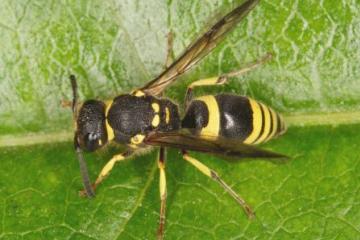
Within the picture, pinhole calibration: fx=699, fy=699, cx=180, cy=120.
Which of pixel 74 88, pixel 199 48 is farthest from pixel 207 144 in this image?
pixel 74 88

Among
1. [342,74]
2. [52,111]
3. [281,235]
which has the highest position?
[342,74]

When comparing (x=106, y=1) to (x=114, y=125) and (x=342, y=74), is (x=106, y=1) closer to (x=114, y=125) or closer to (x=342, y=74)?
(x=114, y=125)

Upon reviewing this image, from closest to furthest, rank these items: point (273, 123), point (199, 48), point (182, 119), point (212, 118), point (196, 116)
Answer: point (273, 123) < point (199, 48) < point (212, 118) < point (196, 116) < point (182, 119)

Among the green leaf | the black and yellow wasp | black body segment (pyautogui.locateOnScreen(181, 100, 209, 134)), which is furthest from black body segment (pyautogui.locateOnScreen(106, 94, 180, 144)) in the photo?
the green leaf

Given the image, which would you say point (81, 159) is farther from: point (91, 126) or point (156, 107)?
point (156, 107)

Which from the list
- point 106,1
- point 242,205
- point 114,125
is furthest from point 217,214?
point 106,1

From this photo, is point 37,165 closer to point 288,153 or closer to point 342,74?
point 288,153

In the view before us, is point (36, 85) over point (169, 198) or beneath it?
over
